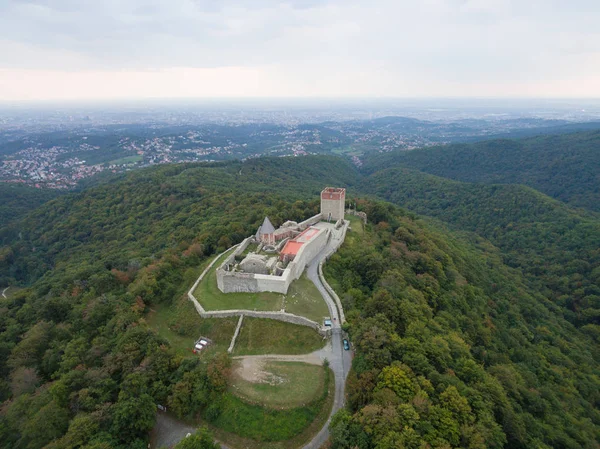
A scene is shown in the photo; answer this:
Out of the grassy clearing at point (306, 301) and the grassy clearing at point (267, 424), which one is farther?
the grassy clearing at point (306, 301)

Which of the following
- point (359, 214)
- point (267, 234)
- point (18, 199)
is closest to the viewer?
point (267, 234)

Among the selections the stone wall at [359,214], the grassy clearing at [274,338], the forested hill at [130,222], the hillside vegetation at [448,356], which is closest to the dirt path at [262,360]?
the grassy clearing at [274,338]

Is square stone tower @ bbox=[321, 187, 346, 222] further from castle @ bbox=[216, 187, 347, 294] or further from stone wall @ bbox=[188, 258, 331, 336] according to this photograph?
stone wall @ bbox=[188, 258, 331, 336]

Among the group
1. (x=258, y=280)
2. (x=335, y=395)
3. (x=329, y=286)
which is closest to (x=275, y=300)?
(x=258, y=280)

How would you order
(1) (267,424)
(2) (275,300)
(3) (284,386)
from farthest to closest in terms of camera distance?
(2) (275,300) → (3) (284,386) → (1) (267,424)

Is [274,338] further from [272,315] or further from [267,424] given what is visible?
[267,424]

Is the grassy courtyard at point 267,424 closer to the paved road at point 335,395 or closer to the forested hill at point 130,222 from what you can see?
the paved road at point 335,395
